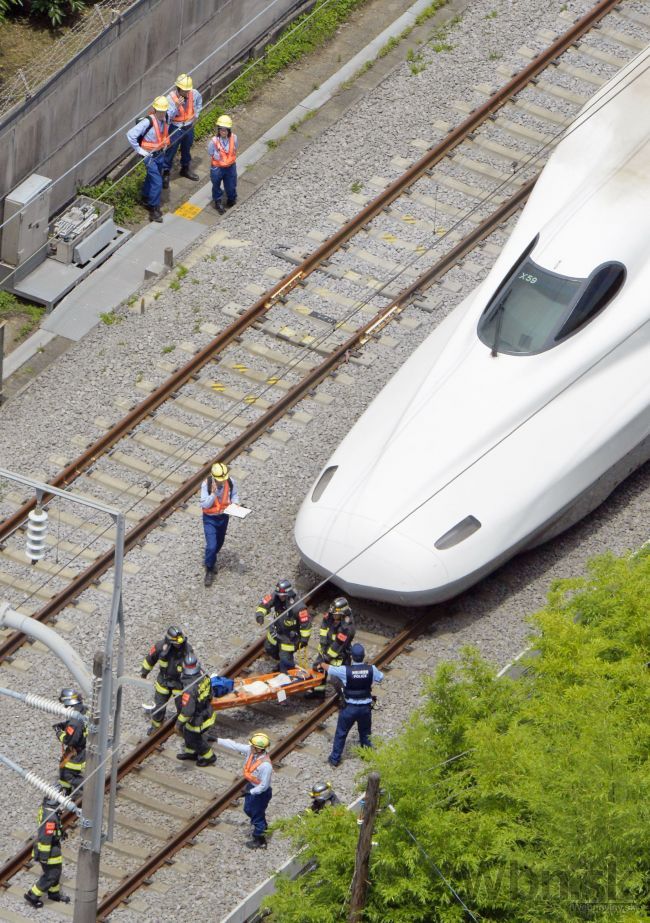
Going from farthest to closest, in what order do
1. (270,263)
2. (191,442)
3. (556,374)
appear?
(270,263) < (191,442) < (556,374)

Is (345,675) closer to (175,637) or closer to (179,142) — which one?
(175,637)

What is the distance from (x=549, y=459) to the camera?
97.9 ft

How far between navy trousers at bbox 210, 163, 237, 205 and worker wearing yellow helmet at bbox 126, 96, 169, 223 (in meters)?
0.86

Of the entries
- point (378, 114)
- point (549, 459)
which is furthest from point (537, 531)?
point (378, 114)

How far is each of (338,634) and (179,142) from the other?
1132 cm

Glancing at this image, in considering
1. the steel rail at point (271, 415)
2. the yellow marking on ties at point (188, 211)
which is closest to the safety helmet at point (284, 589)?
the steel rail at point (271, 415)

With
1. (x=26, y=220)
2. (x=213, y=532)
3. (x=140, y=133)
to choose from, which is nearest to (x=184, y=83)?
(x=140, y=133)

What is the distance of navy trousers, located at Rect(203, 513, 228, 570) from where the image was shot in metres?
30.1

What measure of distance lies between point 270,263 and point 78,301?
2831 millimetres

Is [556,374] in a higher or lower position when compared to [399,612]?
higher

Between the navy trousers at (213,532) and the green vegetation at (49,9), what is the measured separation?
41.6 ft

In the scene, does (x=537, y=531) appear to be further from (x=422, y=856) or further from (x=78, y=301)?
(x=78, y=301)

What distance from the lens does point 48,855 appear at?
26.7 meters

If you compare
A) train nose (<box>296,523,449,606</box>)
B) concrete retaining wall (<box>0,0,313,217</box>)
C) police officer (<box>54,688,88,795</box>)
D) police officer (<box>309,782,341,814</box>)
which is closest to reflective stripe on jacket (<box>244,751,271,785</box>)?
police officer (<box>309,782,341,814</box>)
